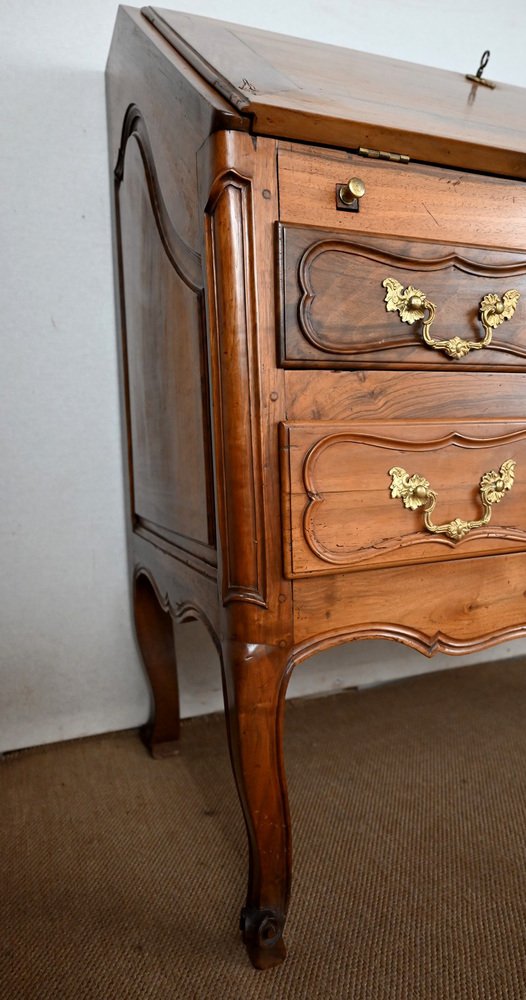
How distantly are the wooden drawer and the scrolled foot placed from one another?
625 millimetres

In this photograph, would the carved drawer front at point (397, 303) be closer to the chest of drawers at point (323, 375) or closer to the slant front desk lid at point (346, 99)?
the chest of drawers at point (323, 375)

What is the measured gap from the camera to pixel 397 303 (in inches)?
31.0

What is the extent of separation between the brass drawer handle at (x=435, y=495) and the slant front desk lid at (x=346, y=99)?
37cm

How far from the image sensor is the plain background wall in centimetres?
123

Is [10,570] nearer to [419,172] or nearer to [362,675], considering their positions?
[362,675]

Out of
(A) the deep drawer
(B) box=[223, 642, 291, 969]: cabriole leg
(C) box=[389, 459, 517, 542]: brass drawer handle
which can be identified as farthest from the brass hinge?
(B) box=[223, 642, 291, 969]: cabriole leg

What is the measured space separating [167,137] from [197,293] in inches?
9.8

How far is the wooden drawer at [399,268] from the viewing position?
74cm

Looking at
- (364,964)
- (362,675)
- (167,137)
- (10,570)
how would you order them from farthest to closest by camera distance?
(362,675) < (10,570) < (167,137) < (364,964)

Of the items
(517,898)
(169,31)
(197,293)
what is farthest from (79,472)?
(517,898)

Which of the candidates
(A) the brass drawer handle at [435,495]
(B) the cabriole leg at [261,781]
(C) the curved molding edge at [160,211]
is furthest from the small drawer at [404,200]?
(B) the cabriole leg at [261,781]

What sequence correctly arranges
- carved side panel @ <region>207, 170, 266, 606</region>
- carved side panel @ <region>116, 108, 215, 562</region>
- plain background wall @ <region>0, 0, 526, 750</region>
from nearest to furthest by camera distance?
carved side panel @ <region>207, 170, 266, 606</region>
carved side panel @ <region>116, 108, 215, 562</region>
plain background wall @ <region>0, 0, 526, 750</region>

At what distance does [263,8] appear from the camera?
1.40 meters

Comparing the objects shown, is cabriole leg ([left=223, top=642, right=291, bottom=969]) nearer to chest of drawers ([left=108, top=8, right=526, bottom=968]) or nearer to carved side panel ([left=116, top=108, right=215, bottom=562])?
chest of drawers ([left=108, top=8, right=526, bottom=968])
